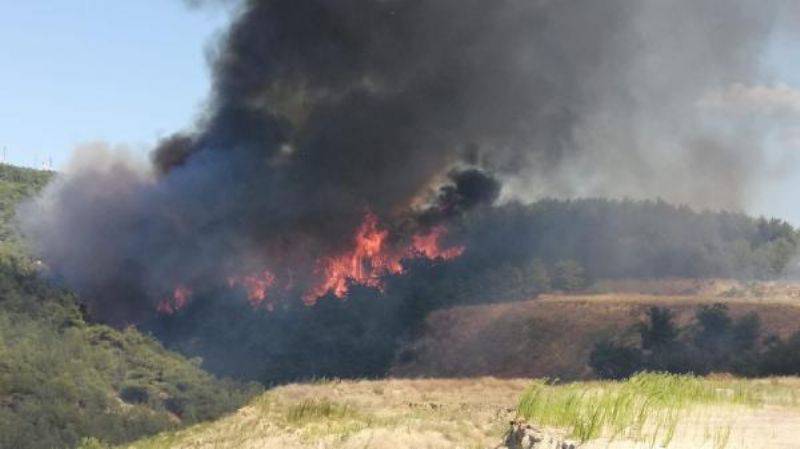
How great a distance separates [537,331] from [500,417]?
2286 centimetres

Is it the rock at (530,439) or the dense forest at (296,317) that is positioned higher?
the dense forest at (296,317)

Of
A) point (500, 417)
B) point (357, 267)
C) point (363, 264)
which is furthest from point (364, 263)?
point (500, 417)

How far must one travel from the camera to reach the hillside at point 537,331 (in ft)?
159

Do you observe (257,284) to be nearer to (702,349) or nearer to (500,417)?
(702,349)

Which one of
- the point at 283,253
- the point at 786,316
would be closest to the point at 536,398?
the point at 786,316

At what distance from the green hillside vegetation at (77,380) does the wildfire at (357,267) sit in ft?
30.7

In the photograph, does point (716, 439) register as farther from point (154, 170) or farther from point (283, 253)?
point (154, 170)

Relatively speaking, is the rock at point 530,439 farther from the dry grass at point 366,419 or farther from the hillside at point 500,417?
the dry grass at point 366,419

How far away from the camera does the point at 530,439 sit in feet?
61.6

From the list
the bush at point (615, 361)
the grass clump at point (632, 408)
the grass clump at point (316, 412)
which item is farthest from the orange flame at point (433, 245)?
the grass clump at point (632, 408)

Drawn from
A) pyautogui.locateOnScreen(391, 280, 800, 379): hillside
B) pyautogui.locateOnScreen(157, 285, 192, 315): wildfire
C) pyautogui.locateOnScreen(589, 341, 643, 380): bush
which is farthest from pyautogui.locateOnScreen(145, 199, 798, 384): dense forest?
pyautogui.locateOnScreen(589, 341, 643, 380): bush

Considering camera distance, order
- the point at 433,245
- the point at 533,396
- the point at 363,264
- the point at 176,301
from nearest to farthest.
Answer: the point at 533,396 < the point at 176,301 < the point at 363,264 < the point at 433,245

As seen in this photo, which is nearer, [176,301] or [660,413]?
[660,413]

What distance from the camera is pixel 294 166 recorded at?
5750 cm
